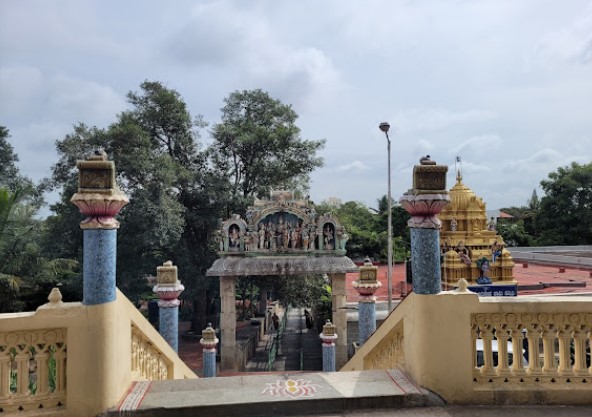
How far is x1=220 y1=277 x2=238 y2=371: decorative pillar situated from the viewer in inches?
581

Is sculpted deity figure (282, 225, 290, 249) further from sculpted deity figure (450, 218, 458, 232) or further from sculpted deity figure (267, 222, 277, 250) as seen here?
sculpted deity figure (450, 218, 458, 232)

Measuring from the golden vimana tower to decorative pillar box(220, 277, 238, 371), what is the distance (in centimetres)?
785

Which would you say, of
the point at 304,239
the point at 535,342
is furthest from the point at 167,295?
the point at 304,239

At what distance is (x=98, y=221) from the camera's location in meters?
3.91

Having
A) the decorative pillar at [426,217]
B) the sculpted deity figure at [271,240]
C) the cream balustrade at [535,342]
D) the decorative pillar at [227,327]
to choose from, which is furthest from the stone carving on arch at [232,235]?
the cream balustrade at [535,342]

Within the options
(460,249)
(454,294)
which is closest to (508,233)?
(460,249)

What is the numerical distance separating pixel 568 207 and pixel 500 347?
39.4 metres

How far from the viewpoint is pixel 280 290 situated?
19.9m

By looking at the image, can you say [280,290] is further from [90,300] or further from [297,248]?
[90,300]

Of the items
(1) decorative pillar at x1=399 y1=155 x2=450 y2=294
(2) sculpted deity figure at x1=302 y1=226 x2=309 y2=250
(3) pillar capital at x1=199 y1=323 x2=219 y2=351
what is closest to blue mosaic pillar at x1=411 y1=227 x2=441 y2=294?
(1) decorative pillar at x1=399 y1=155 x2=450 y2=294

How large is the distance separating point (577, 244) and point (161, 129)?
3622 centimetres

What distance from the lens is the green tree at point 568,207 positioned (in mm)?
36219

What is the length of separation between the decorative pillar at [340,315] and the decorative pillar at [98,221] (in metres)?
12.0

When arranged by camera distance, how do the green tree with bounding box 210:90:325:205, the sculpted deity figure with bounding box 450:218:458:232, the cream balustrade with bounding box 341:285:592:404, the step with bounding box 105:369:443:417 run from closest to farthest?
the step with bounding box 105:369:443:417, the cream balustrade with bounding box 341:285:592:404, the sculpted deity figure with bounding box 450:218:458:232, the green tree with bounding box 210:90:325:205
